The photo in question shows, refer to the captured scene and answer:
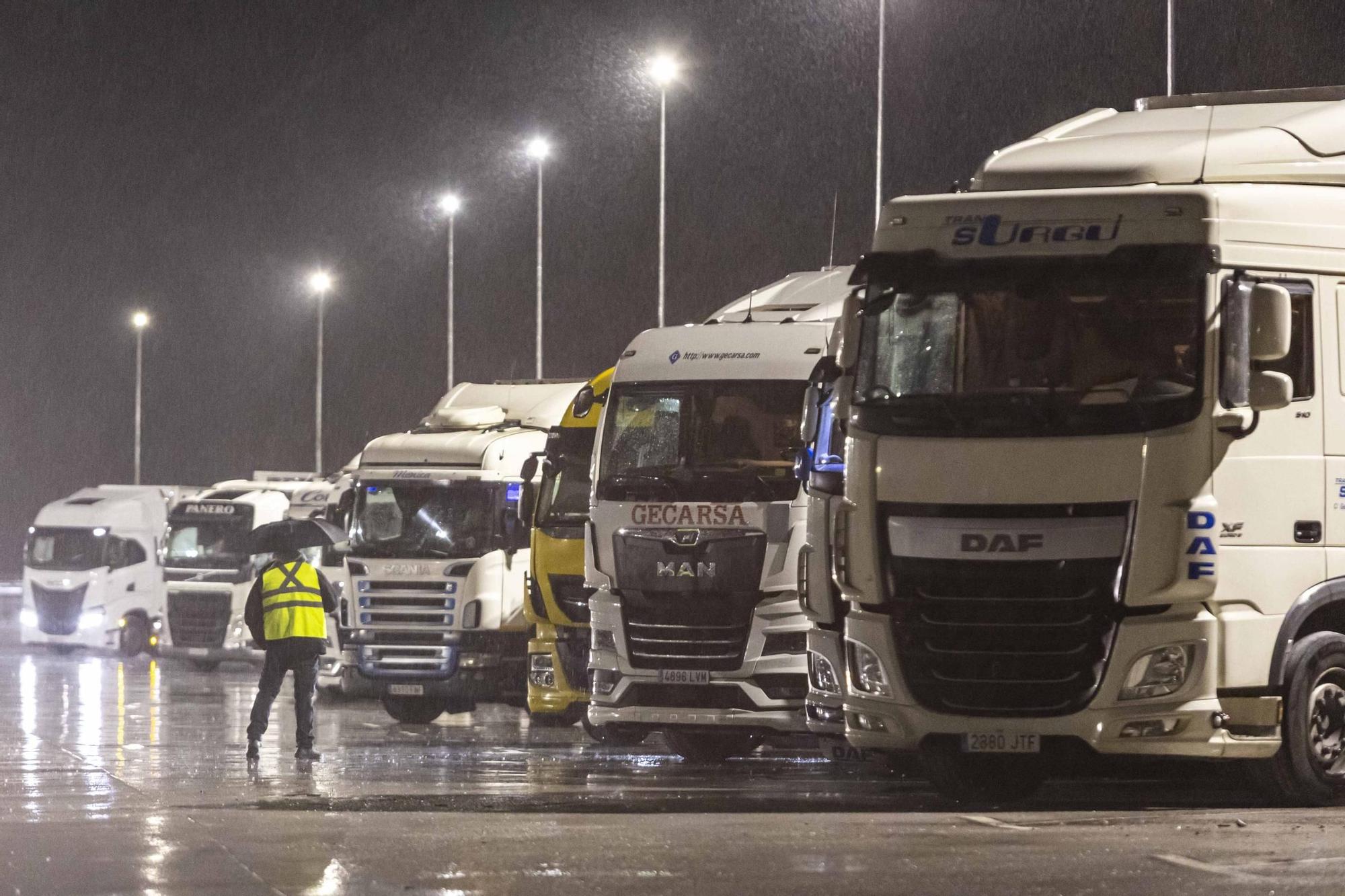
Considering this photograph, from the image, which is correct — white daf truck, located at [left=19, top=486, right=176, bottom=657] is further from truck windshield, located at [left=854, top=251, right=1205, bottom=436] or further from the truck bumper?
the truck bumper

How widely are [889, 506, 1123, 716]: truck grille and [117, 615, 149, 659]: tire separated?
29124 millimetres

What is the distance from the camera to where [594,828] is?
11.0 m

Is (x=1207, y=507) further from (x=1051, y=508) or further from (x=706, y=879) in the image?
(x=706, y=879)

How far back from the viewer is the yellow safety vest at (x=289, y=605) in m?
16.9

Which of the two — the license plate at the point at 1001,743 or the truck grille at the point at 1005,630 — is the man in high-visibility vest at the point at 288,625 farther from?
the license plate at the point at 1001,743

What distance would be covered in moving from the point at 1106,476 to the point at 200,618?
24.9 meters

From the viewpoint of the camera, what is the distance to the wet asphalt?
356 inches

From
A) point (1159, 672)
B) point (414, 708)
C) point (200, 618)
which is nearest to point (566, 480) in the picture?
point (414, 708)

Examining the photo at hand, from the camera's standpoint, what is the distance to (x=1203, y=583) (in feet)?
35.5

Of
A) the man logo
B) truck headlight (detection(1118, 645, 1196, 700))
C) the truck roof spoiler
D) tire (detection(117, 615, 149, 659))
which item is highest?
the truck roof spoiler

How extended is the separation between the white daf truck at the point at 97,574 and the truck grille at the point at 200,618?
185 inches

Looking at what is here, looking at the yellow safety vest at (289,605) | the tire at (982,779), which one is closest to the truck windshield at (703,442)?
the yellow safety vest at (289,605)

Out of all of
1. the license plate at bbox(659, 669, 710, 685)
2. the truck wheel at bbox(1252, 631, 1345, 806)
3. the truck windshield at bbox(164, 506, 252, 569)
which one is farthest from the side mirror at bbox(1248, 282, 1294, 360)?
the truck windshield at bbox(164, 506, 252, 569)

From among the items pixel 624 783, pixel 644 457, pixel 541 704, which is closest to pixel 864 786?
pixel 624 783
